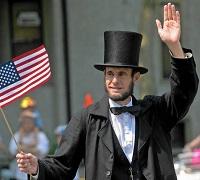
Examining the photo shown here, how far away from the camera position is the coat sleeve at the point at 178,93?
197 inches

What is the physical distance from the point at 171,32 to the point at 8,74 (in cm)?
121

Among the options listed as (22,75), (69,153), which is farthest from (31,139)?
(69,153)

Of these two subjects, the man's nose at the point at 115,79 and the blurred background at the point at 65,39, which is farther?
the blurred background at the point at 65,39

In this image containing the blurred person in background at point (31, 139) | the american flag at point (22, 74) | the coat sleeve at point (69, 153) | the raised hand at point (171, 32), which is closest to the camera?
the raised hand at point (171, 32)

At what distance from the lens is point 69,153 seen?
5156 mm

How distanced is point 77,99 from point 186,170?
6.38m

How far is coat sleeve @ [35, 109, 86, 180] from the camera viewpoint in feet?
16.9

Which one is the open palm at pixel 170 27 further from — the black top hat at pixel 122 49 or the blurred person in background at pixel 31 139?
the blurred person in background at pixel 31 139

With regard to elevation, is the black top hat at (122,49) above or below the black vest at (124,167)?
above

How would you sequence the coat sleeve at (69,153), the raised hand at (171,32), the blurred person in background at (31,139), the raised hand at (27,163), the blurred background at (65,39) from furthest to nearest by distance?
1. the blurred background at (65,39)
2. the blurred person in background at (31,139)
3. the coat sleeve at (69,153)
4. the raised hand at (171,32)
5. the raised hand at (27,163)

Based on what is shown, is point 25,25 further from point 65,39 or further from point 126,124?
point 126,124

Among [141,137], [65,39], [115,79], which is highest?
[115,79]

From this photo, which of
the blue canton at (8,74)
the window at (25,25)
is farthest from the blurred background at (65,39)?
the blue canton at (8,74)

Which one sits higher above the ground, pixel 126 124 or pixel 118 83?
pixel 118 83
